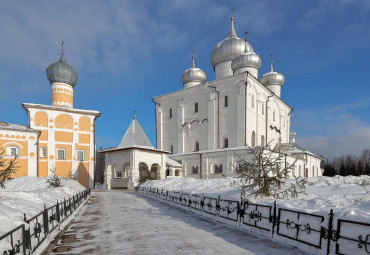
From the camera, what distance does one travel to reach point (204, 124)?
30344mm

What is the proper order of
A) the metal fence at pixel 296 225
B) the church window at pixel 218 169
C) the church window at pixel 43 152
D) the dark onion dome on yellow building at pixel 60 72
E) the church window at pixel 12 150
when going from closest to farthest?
the metal fence at pixel 296 225, the church window at pixel 12 150, the church window at pixel 43 152, the church window at pixel 218 169, the dark onion dome on yellow building at pixel 60 72

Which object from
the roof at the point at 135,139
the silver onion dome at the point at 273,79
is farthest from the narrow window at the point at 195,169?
the silver onion dome at the point at 273,79

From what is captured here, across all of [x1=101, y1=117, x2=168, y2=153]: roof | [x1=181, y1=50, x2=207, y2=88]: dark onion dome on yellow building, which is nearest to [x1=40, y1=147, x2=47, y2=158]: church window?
[x1=101, y1=117, x2=168, y2=153]: roof

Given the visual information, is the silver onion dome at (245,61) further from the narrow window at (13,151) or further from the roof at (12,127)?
the narrow window at (13,151)

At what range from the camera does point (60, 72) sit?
90.1 ft

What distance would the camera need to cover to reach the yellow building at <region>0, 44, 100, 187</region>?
23.0 m

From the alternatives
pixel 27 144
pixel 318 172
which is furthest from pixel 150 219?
pixel 318 172

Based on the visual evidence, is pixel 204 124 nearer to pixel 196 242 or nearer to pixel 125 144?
pixel 125 144

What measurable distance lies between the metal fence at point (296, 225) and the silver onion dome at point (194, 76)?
28245 millimetres

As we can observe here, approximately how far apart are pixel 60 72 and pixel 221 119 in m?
20.2

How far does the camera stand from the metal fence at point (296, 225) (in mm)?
4333

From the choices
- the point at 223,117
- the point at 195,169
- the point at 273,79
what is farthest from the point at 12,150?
the point at 273,79

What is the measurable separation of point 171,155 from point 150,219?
2290cm

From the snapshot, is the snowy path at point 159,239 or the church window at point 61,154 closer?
the snowy path at point 159,239
